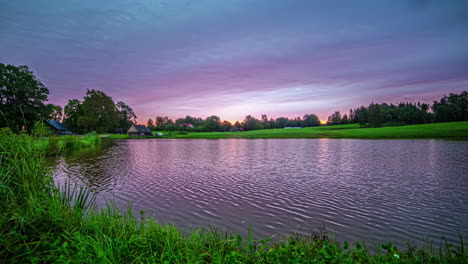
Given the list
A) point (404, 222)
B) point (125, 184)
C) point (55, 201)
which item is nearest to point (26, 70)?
point (125, 184)

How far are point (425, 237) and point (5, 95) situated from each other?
2301 inches

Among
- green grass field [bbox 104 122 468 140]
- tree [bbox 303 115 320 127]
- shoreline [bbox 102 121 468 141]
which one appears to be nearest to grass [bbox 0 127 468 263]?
shoreline [bbox 102 121 468 141]

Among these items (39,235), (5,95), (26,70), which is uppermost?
(26,70)

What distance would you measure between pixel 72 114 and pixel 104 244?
113827 millimetres

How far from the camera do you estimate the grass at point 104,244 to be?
11.6 ft

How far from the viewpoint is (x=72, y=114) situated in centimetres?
9388

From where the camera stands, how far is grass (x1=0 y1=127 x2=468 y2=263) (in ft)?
11.6

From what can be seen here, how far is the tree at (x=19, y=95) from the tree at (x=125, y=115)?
73.0m

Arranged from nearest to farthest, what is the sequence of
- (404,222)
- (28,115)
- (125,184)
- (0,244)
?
(0,244) → (404,222) → (125,184) → (28,115)

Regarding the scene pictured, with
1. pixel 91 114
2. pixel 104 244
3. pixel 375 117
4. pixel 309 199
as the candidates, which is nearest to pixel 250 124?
pixel 375 117

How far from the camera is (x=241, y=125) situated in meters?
150

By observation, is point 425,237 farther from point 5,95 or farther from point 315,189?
point 5,95

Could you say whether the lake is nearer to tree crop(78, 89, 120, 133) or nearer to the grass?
the grass

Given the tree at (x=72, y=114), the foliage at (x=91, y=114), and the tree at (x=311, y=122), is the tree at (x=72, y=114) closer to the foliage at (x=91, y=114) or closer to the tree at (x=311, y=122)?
the foliage at (x=91, y=114)
